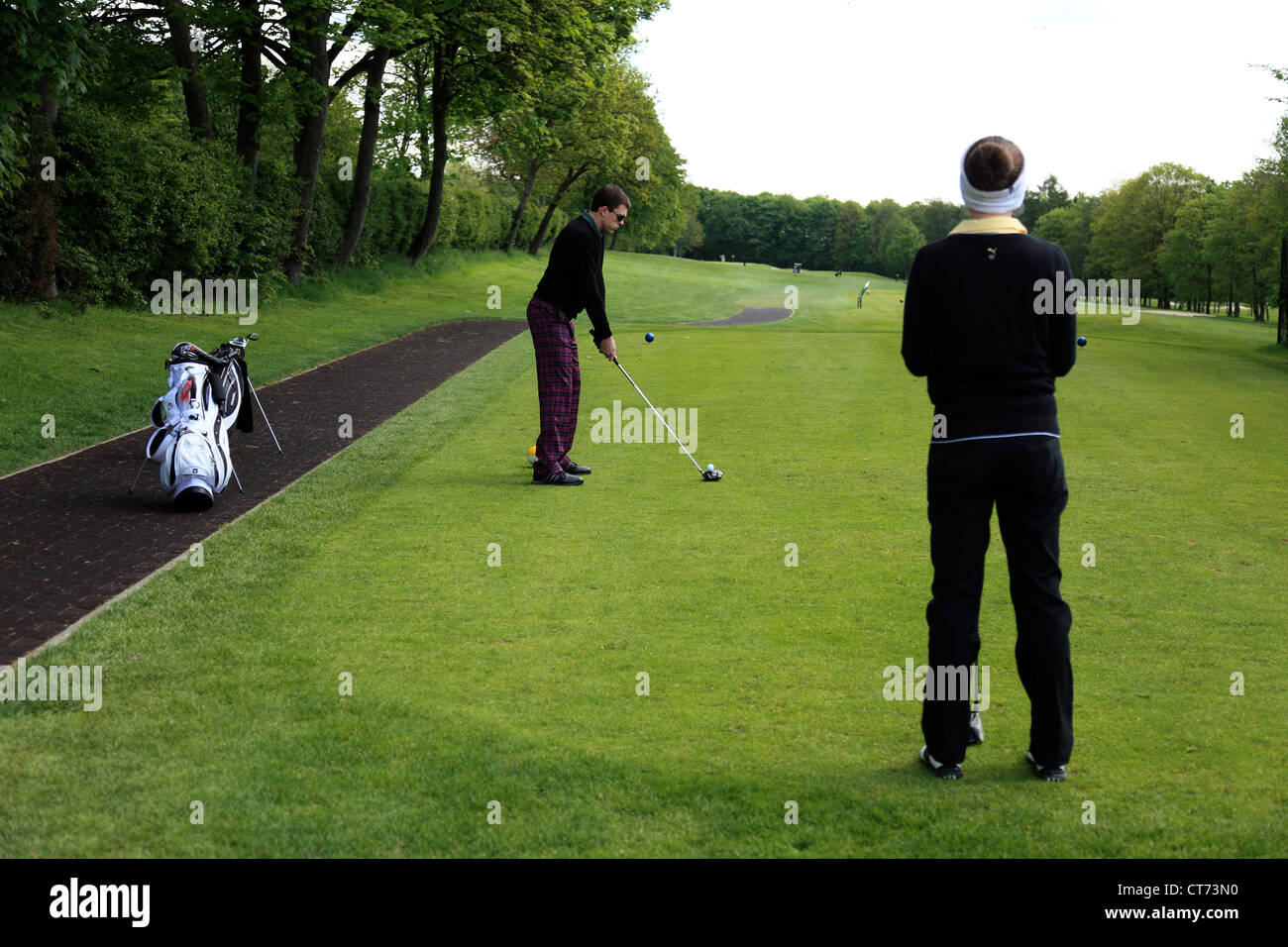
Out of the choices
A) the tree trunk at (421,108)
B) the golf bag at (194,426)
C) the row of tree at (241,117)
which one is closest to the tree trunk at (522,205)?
the row of tree at (241,117)

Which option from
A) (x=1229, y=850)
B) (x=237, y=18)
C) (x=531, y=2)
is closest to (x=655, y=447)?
(x=1229, y=850)

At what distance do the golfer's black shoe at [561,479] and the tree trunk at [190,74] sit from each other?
62.6ft

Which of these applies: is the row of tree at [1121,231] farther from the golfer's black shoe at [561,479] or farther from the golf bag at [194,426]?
the golf bag at [194,426]

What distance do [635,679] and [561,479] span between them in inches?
196

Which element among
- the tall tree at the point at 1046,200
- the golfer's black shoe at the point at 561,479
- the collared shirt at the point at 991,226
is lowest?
the golfer's black shoe at the point at 561,479

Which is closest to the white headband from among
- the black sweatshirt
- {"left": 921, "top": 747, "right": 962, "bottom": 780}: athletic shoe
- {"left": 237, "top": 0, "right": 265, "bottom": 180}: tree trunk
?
{"left": 921, "top": 747, "right": 962, "bottom": 780}: athletic shoe

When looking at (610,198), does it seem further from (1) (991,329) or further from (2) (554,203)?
(2) (554,203)

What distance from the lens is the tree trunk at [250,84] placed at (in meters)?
24.8

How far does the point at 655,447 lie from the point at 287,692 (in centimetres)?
736

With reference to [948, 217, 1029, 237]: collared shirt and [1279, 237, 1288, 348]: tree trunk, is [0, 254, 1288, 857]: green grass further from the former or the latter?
[1279, 237, 1288, 348]: tree trunk

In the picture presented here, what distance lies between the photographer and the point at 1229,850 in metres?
3.78

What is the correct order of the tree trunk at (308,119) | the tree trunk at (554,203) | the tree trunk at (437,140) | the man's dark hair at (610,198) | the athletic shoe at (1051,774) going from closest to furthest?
the athletic shoe at (1051,774) < the man's dark hair at (610,198) < the tree trunk at (308,119) < the tree trunk at (437,140) < the tree trunk at (554,203)
